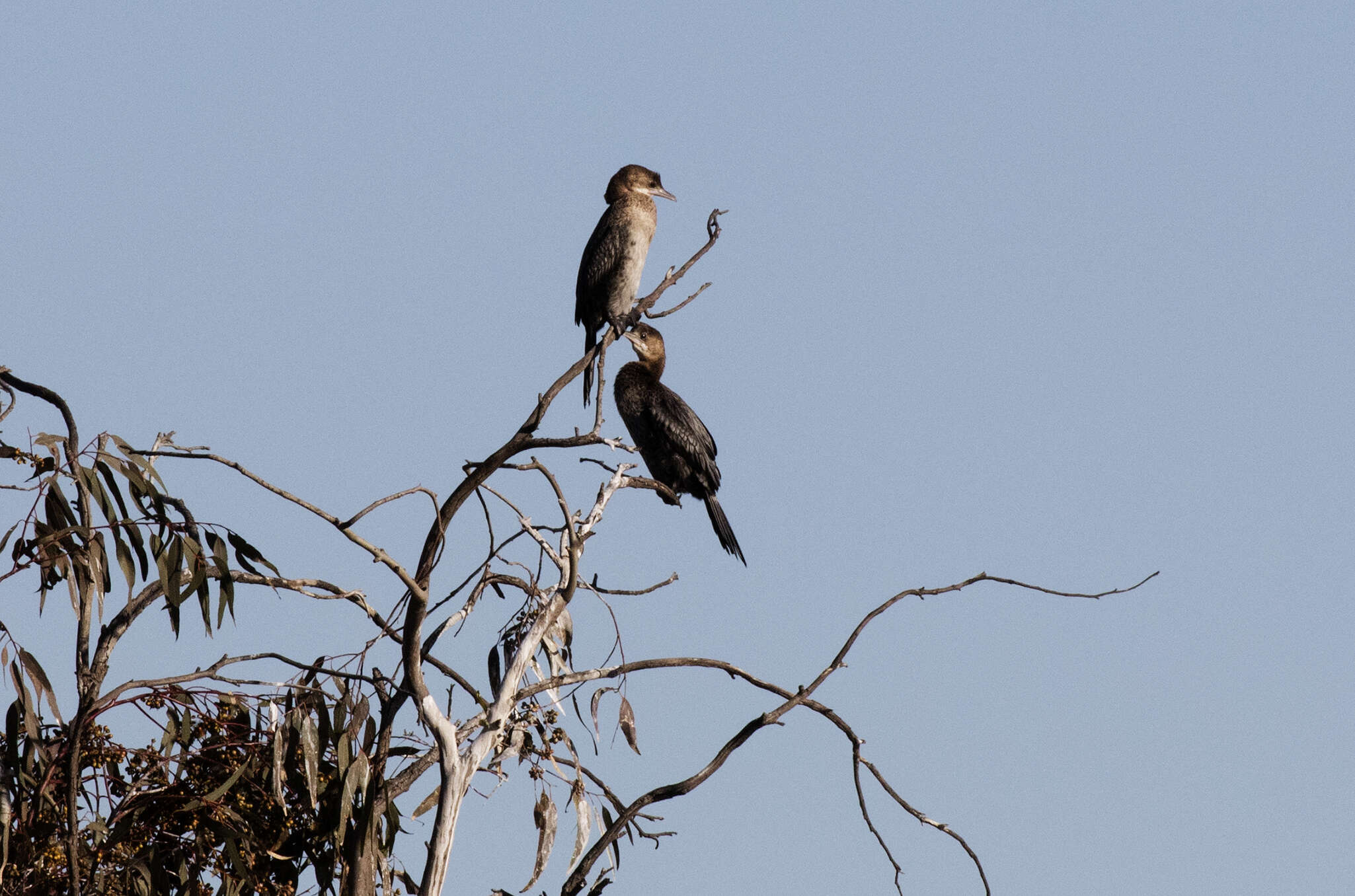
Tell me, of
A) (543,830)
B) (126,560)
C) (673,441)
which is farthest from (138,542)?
(673,441)

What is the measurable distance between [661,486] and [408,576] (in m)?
1.27

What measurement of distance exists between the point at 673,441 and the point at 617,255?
3.57 feet

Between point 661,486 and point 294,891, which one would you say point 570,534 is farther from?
point 294,891

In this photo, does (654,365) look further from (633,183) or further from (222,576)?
(222,576)

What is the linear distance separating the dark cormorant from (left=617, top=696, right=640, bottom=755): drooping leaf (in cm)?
232

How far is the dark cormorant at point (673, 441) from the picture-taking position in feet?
22.0

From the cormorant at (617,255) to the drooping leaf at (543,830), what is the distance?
3.36 m

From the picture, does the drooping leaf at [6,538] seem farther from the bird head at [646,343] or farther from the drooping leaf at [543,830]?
the bird head at [646,343]

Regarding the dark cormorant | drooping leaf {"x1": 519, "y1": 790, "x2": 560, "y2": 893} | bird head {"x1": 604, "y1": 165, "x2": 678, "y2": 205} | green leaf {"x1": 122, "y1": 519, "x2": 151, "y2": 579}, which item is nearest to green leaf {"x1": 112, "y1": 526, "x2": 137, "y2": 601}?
green leaf {"x1": 122, "y1": 519, "x2": 151, "y2": 579}

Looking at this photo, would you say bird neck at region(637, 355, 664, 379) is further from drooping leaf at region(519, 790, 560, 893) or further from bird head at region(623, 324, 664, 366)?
drooping leaf at region(519, 790, 560, 893)

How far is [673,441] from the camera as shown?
6738 mm

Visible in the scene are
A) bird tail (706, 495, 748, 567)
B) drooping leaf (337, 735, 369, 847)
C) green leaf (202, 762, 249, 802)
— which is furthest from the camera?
bird tail (706, 495, 748, 567)

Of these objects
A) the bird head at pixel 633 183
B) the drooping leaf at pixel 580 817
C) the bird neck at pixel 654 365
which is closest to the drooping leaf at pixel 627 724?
the drooping leaf at pixel 580 817

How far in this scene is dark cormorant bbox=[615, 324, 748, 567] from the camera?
264 inches
